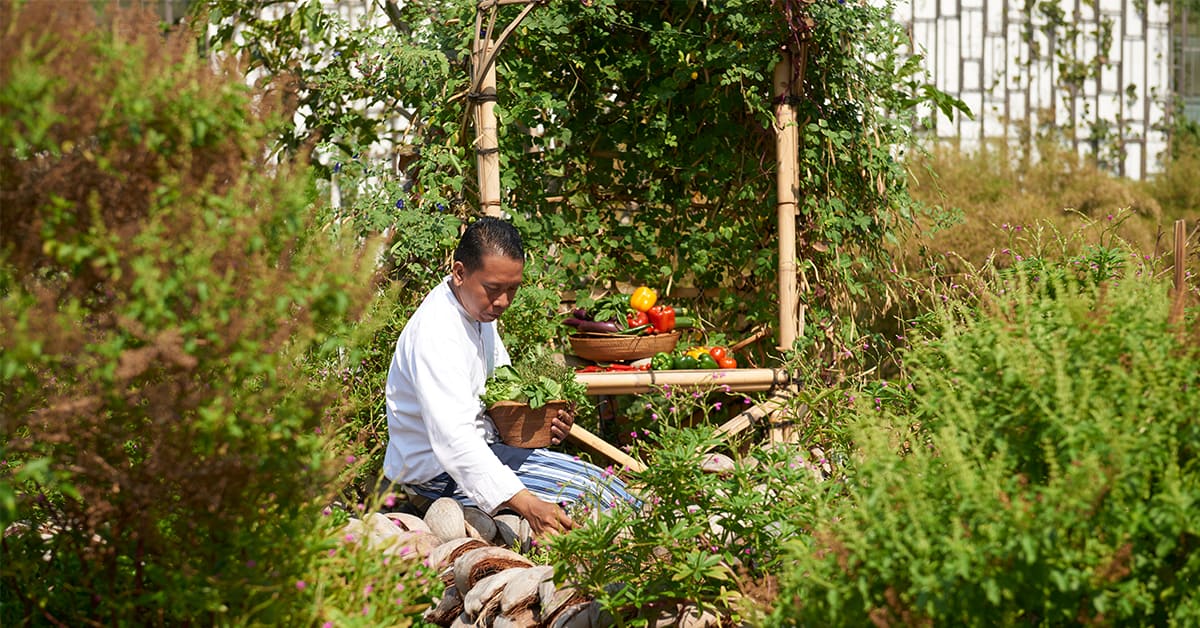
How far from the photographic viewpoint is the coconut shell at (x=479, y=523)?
343cm

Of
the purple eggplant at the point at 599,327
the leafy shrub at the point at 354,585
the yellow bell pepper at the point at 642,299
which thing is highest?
the yellow bell pepper at the point at 642,299

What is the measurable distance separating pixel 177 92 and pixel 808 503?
1.52 metres

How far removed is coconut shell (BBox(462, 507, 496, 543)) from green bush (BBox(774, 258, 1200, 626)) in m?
1.45

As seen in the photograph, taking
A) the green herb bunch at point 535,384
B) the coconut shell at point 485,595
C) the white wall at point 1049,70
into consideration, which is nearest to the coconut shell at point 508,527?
the green herb bunch at point 535,384

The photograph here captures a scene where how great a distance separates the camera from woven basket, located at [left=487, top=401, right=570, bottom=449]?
12.0 feet

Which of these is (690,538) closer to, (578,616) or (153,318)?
(578,616)

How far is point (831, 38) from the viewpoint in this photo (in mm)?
4312

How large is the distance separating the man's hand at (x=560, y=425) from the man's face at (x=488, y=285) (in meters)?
0.50

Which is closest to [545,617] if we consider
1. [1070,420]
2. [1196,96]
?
[1070,420]

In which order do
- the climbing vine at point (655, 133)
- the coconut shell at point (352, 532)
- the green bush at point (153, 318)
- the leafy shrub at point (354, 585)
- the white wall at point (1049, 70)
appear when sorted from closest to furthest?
the green bush at point (153, 318), the leafy shrub at point (354, 585), the coconut shell at point (352, 532), the climbing vine at point (655, 133), the white wall at point (1049, 70)

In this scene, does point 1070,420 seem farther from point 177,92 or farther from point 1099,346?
point 177,92

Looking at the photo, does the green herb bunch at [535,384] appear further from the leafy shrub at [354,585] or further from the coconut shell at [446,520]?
the leafy shrub at [354,585]

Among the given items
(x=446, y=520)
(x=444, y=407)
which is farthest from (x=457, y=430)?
(x=446, y=520)

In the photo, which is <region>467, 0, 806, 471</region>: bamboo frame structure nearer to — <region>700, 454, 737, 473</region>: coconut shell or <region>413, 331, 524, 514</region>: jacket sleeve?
<region>700, 454, 737, 473</region>: coconut shell
